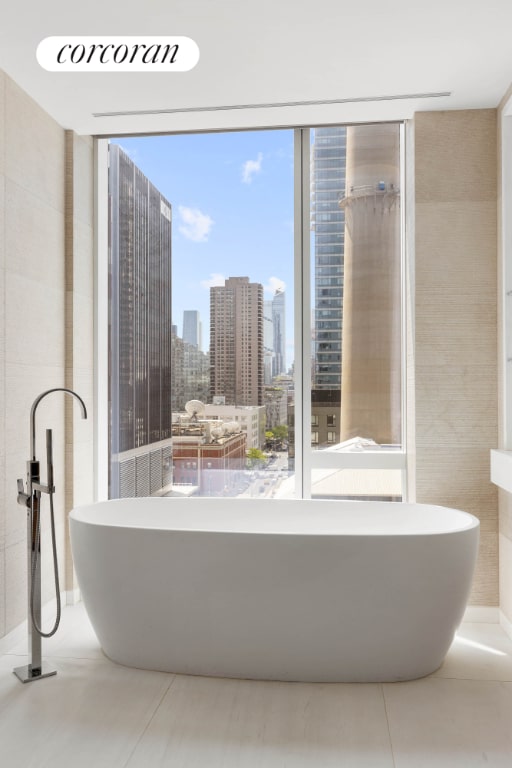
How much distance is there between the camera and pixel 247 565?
2238 mm

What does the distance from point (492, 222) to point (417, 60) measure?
34.6 inches

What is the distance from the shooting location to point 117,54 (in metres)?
2.44

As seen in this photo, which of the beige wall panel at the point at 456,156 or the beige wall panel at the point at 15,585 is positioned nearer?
the beige wall panel at the point at 15,585

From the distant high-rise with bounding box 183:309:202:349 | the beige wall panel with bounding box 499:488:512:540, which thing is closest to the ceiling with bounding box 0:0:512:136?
the distant high-rise with bounding box 183:309:202:349

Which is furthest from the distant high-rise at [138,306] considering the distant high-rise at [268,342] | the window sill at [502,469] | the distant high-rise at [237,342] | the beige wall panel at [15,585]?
the window sill at [502,469]

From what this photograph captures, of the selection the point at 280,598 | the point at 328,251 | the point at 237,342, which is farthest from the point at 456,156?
the point at 280,598

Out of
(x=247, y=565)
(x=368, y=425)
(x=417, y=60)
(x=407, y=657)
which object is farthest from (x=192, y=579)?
(x=417, y=60)

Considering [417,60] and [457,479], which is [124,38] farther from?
[457,479]

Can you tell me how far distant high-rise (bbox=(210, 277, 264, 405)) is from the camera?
134 inches

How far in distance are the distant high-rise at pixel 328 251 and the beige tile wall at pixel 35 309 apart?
1275 mm

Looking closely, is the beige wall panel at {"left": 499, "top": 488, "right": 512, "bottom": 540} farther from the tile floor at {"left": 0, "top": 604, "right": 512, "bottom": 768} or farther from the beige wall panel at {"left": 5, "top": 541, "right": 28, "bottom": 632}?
the beige wall panel at {"left": 5, "top": 541, "right": 28, "bottom": 632}

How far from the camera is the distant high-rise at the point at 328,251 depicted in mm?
3322

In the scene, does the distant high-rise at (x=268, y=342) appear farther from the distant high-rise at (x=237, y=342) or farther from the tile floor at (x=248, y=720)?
the tile floor at (x=248, y=720)

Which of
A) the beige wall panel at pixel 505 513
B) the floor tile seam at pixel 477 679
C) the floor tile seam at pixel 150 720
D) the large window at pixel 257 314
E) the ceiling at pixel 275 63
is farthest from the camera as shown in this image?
the large window at pixel 257 314
